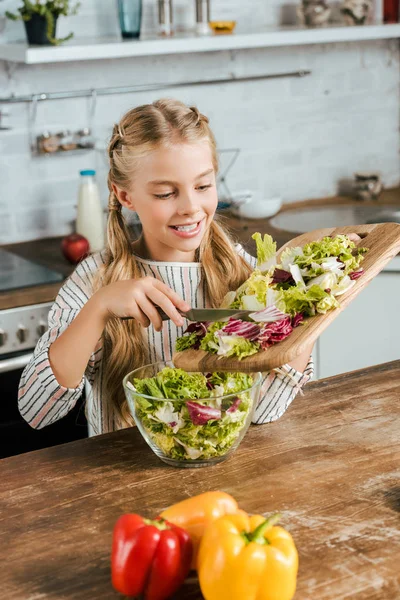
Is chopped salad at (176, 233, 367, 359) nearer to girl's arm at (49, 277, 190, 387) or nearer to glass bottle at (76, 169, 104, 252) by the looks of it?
girl's arm at (49, 277, 190, 387)

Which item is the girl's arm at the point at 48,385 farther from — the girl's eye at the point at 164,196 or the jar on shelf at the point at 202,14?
the jar on shelf at the point at 202,14

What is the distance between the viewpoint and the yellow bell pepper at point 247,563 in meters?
1.03

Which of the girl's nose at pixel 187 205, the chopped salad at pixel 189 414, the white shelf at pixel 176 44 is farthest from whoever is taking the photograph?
the white shelf at pixel 176 44

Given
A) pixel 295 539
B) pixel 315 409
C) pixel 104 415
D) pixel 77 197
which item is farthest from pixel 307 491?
pixel 77 197

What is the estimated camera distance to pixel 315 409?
1670 mm

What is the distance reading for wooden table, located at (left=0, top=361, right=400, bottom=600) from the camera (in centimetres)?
116

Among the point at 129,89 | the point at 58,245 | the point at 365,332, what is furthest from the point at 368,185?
the point at 58,245

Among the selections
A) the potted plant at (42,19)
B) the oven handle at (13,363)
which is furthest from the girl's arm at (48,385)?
the potted plant at (42,19)

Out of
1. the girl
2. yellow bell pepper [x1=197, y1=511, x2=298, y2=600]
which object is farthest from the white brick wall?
yellow bell pepper [x1=197, y1=511, x2=298, y2=600]

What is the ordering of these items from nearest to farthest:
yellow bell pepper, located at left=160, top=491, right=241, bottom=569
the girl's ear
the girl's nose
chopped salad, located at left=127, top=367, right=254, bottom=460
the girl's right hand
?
yellow bell pepper, located at left=160, top=491, right=241, bottom=569 < chopped salad, located at left=127, top=367, right=254, bottom=460 < the girl's right hand < the girl's nose < the girl's ear

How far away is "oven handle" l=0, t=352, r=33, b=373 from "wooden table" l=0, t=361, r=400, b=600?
3.21 ft

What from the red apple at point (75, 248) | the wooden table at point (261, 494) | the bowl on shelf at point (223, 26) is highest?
the bowl on shelf at point (223, 26)

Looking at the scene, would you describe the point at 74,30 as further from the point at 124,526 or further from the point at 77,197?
the point at 124,526

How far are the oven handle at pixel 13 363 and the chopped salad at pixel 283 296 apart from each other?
3.24 ft
